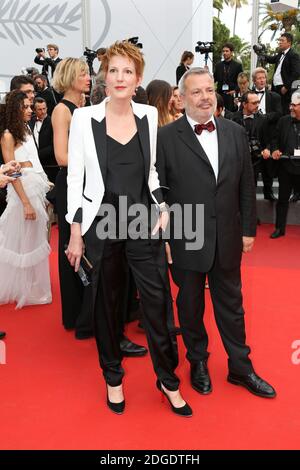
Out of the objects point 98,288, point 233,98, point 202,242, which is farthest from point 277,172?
point 98,288

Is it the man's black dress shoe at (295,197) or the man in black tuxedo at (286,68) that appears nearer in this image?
the man's black dress shoe at (295,197)

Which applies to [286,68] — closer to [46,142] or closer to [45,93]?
[45,93]

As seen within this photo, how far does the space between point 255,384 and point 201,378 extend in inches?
10.7

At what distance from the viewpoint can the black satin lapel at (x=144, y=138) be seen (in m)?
2.12

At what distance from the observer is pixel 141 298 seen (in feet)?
7.17

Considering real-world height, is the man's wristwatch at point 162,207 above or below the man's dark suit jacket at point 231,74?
below

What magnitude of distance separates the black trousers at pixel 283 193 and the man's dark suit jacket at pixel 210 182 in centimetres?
366

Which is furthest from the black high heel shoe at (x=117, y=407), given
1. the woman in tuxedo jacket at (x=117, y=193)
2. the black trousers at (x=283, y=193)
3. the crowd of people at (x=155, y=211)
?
the black trousers at (x=283, y=193)

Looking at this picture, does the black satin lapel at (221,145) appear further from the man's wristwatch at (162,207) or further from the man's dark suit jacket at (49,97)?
the man's dark suit jacket at (49,97)

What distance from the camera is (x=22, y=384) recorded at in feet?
8.55

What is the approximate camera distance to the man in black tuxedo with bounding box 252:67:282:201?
638 centimetres

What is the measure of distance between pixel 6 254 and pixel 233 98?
5.65m

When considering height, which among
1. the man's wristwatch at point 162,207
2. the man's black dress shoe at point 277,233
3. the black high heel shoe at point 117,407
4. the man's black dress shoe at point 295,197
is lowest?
the man's black dress shoe at point 277,233

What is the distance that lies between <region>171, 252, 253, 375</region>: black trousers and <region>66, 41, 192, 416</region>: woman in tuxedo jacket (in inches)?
11.8
